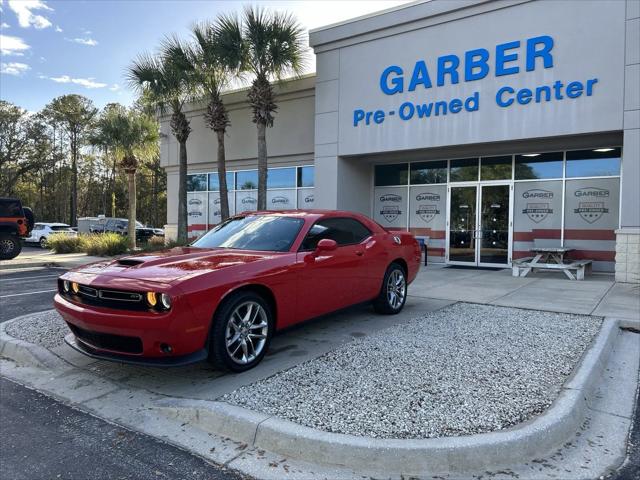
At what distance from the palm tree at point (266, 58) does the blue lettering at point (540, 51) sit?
6.86 meters

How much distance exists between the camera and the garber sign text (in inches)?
431

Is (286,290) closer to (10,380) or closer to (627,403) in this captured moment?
(10,380)

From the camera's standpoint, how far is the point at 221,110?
1661cm

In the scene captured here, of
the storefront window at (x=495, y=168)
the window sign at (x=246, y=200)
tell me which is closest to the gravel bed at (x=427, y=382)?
the storefront window at (x=495, y=168)

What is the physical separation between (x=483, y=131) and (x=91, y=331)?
10555 mm

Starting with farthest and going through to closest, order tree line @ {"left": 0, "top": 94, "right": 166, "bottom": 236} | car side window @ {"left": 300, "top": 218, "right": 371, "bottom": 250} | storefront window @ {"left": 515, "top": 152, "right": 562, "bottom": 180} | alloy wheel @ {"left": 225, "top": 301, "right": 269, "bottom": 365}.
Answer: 1. tree line @ {"left": 0, "top": 94, "right": 166, "bottom": 236}
2. storefront window @ {"left": 515, "top": 152, "right": 562, "bottom": 180}
3. car side window @ {"left": 300, "top": 218, "right": 371, "bottom": 250}
4. alloy wheel @ {"left": 225, "top": 301, "right": 269, "bottom": 365}

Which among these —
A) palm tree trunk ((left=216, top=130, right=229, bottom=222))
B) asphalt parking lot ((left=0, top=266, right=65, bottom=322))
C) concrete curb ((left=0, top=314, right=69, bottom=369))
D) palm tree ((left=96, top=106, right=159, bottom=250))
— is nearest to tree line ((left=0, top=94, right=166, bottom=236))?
palm tree ((left=96, top=106, right=159, bottom=250))

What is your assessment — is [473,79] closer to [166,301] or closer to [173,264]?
[173,264]

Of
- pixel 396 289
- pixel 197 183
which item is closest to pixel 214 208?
pixel 197 183

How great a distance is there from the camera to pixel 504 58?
37.8 feet

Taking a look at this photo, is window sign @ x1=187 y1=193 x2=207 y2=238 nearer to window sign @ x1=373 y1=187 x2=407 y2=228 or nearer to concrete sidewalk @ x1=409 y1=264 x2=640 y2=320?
window sign @ x1=373 y1=187 x2=407 y2=228

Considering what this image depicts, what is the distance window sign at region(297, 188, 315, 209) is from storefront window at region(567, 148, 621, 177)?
26.4 feet

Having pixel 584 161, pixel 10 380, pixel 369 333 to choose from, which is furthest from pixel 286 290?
pixel 584 161

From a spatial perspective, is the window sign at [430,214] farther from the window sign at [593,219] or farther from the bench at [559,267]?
the window sign at [593,219]
